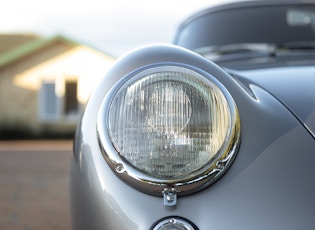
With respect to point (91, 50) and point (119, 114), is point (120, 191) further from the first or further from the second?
point (91, 50)

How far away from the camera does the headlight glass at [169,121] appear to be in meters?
1.25

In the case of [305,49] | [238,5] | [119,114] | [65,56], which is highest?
[65,56]

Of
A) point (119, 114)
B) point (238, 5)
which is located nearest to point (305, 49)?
point (238, 5)

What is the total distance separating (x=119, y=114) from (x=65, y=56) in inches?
653

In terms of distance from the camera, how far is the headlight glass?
49.3 inches

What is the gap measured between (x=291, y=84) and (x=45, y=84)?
16618 mm

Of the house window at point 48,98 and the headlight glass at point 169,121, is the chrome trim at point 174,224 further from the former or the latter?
the house window at point 48,98

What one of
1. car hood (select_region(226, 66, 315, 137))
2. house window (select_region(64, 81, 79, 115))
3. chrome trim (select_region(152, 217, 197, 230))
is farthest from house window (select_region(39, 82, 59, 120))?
chrome trim (select_region(152, 217, 197, 230))

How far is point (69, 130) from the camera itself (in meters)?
17.5

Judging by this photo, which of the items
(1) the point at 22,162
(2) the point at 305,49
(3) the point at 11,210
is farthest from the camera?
(1) the point at 22,162

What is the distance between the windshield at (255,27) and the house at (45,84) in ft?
47.4

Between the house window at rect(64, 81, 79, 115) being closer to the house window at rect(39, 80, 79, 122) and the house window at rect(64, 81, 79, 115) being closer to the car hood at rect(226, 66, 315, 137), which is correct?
the house window at rect(39, 80, 79, 122)

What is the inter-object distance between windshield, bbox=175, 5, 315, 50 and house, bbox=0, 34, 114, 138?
568 inches

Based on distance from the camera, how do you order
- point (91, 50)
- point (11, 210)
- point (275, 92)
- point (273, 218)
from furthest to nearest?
1. point (91, 50)
2. point (11, 210)
3. point (275, 92)
4. point (273, 218)
